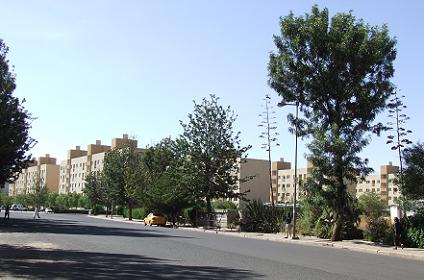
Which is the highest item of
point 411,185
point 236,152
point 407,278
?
point 236,152

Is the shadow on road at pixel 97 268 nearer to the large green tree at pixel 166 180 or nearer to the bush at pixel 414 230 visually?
the bush at pixel 414 230

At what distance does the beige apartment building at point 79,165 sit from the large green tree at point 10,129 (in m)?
110

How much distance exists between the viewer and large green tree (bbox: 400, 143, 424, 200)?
96.6 feet

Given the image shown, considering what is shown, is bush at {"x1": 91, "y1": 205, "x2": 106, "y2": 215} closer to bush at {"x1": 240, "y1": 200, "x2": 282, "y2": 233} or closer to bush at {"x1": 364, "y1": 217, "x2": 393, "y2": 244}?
bush at {"x1": 240, "y1": 200, "x2": 282, "y2": 233}

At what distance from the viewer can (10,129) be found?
3122cm

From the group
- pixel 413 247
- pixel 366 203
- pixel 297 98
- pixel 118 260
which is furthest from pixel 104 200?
pixel 118 260

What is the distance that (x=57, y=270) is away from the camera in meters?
14.1

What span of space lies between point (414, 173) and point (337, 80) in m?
7.09

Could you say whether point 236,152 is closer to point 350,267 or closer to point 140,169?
point 140,169

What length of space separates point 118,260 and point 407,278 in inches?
335

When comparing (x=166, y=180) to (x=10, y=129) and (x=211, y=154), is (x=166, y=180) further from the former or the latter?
(x=10, y=129)

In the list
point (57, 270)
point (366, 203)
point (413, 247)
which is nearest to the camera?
point (57, 270)

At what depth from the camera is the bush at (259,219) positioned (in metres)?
43.2

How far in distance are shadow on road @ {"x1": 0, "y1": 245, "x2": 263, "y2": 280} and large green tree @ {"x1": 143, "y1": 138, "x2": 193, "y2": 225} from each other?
34.0m
